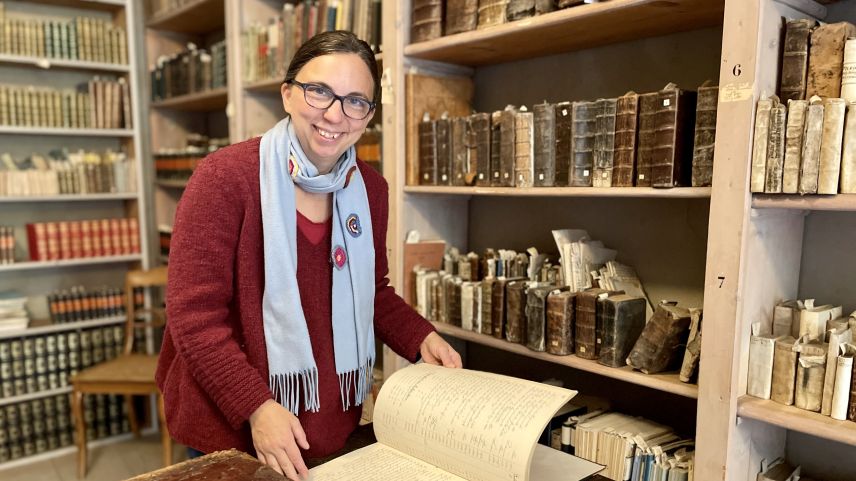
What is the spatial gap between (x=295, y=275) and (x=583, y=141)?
2.68 ft

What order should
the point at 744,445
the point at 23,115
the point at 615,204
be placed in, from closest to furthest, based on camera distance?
the point at 744,445, the point at 615,204, the point at 23,115

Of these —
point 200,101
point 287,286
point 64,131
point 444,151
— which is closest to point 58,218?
point 64,131

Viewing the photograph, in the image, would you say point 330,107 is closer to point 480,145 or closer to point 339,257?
point 339,257

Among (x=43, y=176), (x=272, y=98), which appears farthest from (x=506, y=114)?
(x=43, y=176)

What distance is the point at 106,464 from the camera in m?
3.13

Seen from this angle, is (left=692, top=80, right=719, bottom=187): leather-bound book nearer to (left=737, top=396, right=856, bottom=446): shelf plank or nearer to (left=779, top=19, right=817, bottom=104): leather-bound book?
(left=779, top=19, right=817, bottom=104): leather-bound book

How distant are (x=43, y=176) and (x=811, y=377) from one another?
3.41 meters

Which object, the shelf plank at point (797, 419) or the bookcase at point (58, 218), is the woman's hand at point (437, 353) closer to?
the shelf plank at point (797, 419)

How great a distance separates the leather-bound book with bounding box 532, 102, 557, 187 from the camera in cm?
164

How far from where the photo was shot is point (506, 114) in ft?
5.69

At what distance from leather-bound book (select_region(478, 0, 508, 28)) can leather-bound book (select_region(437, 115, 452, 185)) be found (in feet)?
1.05

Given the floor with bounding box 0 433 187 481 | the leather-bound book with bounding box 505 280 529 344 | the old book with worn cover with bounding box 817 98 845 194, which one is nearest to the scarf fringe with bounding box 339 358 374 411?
the leather-bound book with bounding box 505 280 529 344

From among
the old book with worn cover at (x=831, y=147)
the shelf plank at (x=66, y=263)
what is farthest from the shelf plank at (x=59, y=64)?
the old book with worn cover at (x=831, y=147)

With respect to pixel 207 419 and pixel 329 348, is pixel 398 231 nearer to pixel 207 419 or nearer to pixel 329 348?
pixel 329 348
